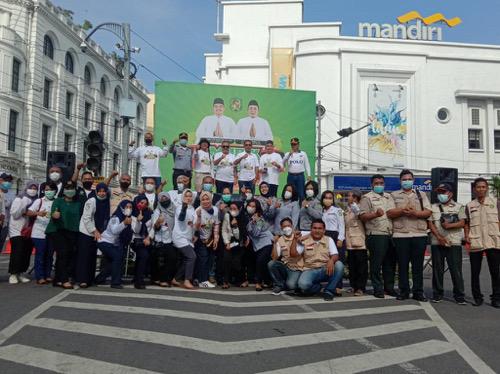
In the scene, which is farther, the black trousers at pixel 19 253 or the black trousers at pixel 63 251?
the black trousers at pixel 19 253

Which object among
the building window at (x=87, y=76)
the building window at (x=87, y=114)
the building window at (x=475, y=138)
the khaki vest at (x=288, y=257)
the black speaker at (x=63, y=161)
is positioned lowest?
the khaki vest at (x=288, y=257)

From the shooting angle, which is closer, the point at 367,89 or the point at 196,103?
the point at 196,103

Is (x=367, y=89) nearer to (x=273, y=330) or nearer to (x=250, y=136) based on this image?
(x=250, y=136)

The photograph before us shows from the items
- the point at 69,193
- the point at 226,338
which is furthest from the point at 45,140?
the point at 226,338

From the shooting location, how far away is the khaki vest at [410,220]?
26.9 feet

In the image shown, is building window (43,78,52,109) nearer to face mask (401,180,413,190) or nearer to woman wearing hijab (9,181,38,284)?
woman wearing hijab (9,181,38,284)

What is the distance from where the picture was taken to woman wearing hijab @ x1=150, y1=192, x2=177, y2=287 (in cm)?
895

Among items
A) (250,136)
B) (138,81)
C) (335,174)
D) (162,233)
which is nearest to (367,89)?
(335,174)

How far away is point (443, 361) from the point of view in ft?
15.7

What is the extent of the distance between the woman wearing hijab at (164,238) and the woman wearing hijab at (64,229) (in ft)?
4.52

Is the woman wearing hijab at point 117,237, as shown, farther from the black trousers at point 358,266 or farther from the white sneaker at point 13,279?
the black trousers at point 358,266

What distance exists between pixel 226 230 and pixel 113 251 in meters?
2.02

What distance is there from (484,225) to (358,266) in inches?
85.1

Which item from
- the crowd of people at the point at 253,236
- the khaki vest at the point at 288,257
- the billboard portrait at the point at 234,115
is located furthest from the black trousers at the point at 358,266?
the billboard portrait at the point at 234,115
